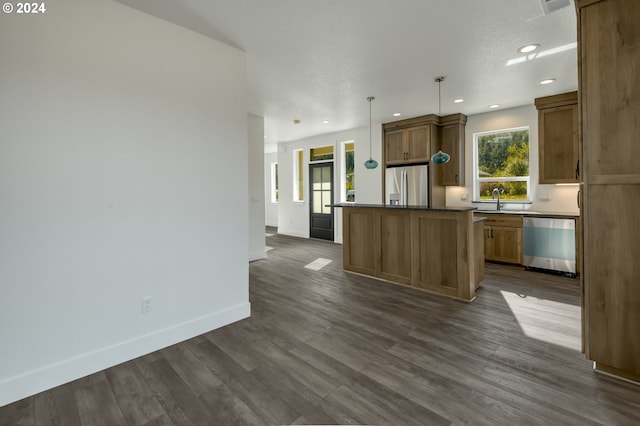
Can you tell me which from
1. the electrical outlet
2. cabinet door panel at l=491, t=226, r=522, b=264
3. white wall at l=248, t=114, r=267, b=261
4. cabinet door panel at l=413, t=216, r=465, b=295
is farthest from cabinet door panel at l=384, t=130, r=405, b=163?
the electrical outlet

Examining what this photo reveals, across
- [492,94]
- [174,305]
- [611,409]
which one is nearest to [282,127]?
[492,94]

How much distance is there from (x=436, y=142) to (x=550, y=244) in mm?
2615

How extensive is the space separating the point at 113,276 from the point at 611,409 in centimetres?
335

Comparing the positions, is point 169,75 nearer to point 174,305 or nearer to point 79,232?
point 79,232

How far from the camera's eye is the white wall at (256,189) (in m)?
5.67

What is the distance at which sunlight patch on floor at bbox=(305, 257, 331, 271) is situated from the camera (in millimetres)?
5152

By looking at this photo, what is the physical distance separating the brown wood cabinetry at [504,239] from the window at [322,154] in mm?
4147

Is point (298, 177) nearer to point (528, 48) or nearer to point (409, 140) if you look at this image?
point (409, 140)

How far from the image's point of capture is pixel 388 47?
312cm

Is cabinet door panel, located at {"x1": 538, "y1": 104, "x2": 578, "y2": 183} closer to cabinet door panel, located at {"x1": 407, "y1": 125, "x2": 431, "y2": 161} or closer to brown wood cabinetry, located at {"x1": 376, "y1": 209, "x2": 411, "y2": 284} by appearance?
cabinet door panel, located at {"x1": 407, "y1": 125, "x2": 431, "y2": 161}

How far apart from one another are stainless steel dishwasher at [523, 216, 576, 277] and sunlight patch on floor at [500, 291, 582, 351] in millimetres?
1401

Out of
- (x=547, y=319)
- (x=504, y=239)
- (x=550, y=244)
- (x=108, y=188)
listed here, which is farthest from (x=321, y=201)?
(x=108, y=188)

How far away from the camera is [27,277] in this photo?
1967mm

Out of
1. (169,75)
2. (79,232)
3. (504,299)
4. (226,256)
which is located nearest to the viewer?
(79,232)
